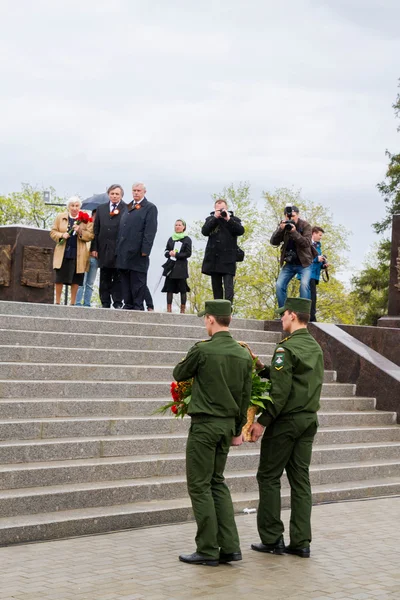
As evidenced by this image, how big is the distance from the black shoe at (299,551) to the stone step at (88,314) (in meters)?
5.92

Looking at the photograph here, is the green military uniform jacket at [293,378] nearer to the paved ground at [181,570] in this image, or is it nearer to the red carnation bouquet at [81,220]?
the paved ground at [181,570]

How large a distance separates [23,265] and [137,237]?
2107mm

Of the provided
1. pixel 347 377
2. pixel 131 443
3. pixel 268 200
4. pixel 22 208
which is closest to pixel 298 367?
pixel 131 443

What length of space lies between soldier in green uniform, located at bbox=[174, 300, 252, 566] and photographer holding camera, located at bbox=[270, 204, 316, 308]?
7.60 meters

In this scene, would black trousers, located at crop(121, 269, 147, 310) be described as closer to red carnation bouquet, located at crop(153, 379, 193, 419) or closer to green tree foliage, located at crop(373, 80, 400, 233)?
red carnation bouquet, located at crop(153, 379, 193, 419)

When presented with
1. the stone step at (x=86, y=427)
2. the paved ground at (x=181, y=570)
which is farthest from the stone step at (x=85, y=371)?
the paved ground at (x=181, y=570)

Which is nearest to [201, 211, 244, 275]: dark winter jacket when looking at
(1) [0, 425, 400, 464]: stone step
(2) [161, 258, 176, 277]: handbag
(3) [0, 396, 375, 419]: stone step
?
(2) [161, 258, 176, 277]: handbag

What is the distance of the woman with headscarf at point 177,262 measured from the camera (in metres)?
17.2

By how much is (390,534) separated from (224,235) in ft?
24.7

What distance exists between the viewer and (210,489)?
699 centimetres

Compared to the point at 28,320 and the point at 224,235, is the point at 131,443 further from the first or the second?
the point at 224,235

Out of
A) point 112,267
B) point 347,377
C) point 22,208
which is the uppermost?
point 22,208

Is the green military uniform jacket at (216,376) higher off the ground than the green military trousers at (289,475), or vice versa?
the green military uniform jacket at (216,376)

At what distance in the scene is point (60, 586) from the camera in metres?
6.14
